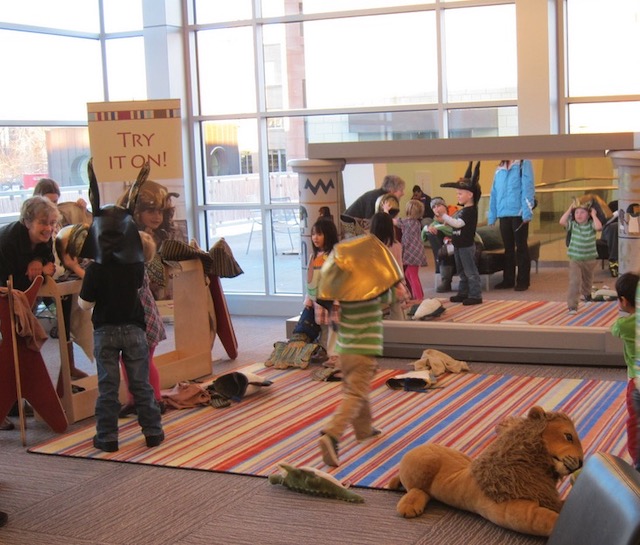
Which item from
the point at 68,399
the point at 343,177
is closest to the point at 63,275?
the point at 68,399

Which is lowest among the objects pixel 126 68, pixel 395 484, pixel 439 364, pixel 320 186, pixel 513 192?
pixel 395 484

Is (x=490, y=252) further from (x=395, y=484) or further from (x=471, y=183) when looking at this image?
(x=395, y=484)

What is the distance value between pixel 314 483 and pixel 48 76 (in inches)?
265

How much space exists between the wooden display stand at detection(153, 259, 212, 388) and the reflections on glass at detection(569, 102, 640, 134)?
3.95 metres

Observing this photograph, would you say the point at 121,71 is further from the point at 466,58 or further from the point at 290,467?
the point at 290,467

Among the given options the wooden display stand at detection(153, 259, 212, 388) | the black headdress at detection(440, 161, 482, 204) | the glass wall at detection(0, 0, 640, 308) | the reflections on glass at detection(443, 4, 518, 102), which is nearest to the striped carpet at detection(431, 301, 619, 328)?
the black headdress at detection(440, 161, 482, 204)

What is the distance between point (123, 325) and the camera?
5.18 m

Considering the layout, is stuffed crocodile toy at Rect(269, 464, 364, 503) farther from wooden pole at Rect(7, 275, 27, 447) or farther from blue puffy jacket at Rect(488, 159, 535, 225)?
blue puffy jacket at Rect(488, 159, 535, 225)

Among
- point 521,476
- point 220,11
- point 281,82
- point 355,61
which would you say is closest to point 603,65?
point 355,61

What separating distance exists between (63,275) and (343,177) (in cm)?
241

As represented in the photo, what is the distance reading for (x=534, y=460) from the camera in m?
3.96

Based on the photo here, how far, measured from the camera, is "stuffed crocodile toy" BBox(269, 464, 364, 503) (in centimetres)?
441

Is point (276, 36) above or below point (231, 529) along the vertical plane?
above

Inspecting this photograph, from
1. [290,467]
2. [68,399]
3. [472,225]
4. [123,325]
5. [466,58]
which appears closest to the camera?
[290,467]
